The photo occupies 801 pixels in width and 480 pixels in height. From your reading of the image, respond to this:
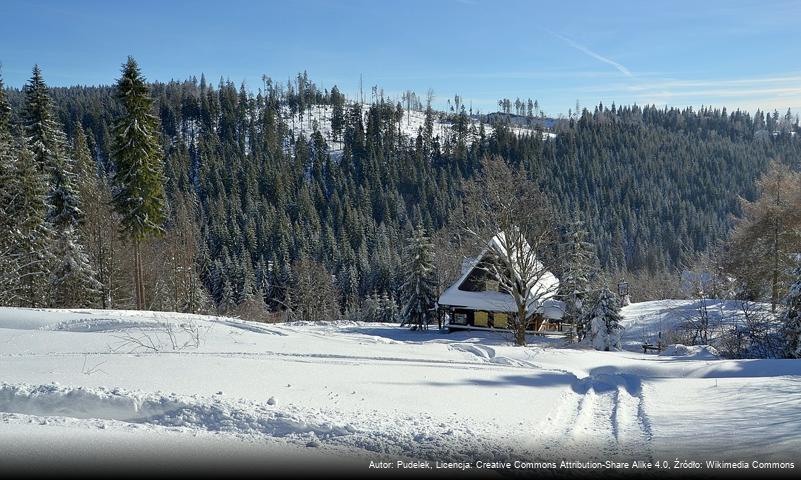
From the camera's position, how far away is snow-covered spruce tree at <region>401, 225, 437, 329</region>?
35.3 meters

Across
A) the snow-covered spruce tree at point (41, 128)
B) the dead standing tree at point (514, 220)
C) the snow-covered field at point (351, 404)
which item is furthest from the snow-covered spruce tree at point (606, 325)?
the snow-covered spruce tree at point (41, 128)

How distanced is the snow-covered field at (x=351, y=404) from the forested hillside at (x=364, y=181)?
2492 inches

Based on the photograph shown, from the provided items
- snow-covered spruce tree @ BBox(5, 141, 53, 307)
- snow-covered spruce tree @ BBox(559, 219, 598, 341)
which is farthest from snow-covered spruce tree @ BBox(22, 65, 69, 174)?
snow-covered spruce tree @ BBox(559, 219, 598, 341)

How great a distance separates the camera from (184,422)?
18.2ft

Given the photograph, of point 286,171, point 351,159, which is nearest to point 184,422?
point 286,171

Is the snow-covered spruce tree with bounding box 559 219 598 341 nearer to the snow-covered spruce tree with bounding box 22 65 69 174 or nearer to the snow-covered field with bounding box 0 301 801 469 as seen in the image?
the snow-covered field with bounding box 0 301 801 469

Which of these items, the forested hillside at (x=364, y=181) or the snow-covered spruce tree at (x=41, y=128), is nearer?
the snow-covered spruce tree at (x=41, y=128)

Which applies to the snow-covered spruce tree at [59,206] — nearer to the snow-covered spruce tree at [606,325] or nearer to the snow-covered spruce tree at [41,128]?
the snow-covered spruce tree at [41,128]

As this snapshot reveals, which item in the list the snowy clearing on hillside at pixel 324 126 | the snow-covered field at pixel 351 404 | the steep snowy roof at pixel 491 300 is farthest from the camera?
the snowy clearing on hillside at pixel 324 126

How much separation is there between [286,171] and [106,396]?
13463cm

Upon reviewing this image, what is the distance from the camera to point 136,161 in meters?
24.0

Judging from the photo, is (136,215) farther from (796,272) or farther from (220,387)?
Result: (796,272)

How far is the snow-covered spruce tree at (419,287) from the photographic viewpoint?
3528cm

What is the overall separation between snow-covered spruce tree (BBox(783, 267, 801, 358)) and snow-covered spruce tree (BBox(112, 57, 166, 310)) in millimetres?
24524
